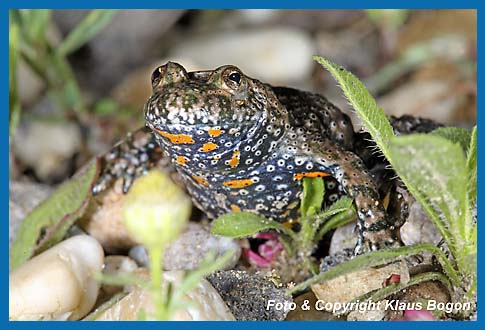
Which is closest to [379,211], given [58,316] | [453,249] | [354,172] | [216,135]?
[354,172]

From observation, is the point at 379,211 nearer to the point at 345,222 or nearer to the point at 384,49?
the point at 345,222

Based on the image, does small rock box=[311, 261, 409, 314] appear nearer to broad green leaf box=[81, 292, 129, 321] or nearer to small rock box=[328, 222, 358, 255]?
small rock box=[328, 222, 358, 255]

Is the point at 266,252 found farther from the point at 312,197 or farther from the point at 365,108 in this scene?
the point at 365,108

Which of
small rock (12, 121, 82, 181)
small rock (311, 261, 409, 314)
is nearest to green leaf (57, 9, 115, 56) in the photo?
small rock (12, 121, 82, 181)

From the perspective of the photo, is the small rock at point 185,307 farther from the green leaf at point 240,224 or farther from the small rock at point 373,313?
the small rock at point 373,313

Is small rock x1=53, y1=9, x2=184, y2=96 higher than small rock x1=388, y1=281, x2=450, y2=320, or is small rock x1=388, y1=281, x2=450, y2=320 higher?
small rock x1=53, y1=9, x2=184, y2=96

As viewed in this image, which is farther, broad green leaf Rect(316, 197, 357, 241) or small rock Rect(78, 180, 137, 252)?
small rock Rect(78, 180, 137, 252)

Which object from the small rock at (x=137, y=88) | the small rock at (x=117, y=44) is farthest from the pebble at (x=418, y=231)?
the small rock at (x=117, y=44)
